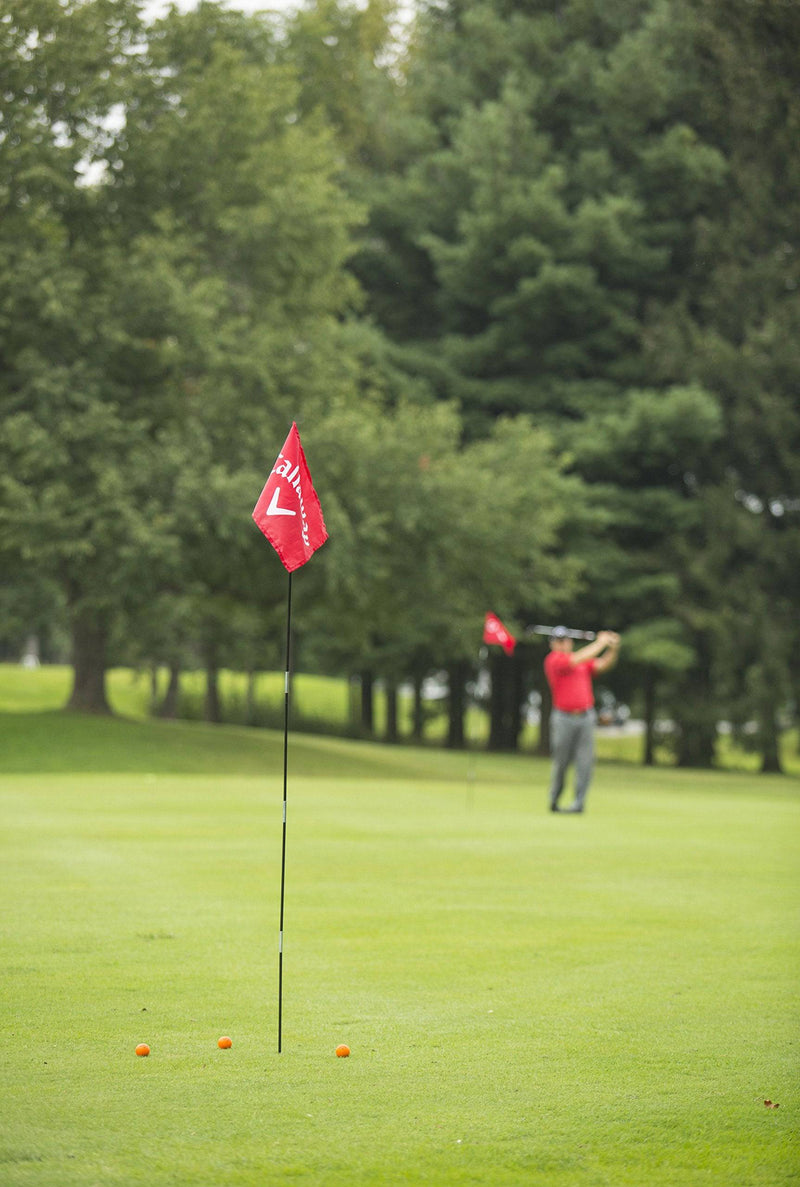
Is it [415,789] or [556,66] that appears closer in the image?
[415,789]

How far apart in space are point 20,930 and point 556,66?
41837mm

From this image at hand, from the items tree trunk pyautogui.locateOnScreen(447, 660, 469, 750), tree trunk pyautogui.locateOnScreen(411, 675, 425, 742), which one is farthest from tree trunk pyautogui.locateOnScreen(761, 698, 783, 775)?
tree trunk pyautogui.locateOnScreen(411, 675, 425, 742)

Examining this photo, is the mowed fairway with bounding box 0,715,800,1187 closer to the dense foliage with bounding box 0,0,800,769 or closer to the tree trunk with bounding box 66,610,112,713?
the dense foliage with bounding box 0,0,800,769

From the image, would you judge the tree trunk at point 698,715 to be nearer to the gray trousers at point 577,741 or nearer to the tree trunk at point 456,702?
the tree trunk at point 456,702

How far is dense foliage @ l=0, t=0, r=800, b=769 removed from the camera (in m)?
32.1

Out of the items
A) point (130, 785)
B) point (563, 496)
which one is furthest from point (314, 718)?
point (130, 785)

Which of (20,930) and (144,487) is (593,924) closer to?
(20,930)

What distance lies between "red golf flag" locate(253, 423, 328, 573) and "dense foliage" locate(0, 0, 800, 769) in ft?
Result: 73.0

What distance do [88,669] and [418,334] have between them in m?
17.6

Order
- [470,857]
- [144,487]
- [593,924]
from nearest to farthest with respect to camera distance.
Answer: [593,924] < [470,857] < [144,487]

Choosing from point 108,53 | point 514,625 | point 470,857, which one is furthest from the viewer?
point 514,625

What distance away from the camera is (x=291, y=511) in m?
7.48

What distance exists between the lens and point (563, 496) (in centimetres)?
4150

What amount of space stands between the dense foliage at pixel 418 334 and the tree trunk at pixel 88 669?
0.10 meters
